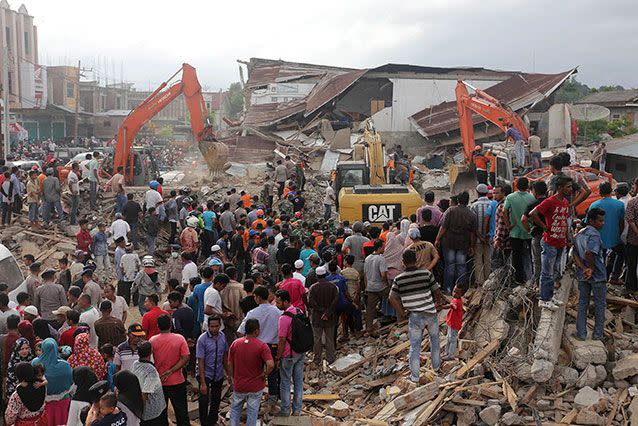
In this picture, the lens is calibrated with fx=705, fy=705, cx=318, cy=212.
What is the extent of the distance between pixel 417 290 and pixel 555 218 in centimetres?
190

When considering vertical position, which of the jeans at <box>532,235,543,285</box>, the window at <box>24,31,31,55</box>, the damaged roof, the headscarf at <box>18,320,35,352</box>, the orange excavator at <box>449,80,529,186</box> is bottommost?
the headscarf at <box>18,320,35,352</box>

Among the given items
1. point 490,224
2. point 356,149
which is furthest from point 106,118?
point 490,224

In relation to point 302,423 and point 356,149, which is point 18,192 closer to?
point 356,149

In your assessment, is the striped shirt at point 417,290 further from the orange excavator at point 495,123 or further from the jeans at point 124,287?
the orange excavator at point 495,123

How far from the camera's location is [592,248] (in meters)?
8.30

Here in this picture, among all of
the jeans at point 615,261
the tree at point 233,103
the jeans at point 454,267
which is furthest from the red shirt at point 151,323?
the tree at point 233,103

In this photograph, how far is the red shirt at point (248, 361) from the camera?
8062 millimetres

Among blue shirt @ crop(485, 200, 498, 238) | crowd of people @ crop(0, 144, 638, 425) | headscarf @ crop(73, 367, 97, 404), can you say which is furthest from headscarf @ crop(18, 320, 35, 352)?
blue shirt @ crop(485, 200, 498, 238)

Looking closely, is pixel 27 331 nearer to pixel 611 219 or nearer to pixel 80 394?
pixel 80 394

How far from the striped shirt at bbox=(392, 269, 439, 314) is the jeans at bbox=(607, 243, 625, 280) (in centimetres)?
316

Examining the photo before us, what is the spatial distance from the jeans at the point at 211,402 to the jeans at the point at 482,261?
4.50m

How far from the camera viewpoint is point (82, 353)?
8211 millimetres

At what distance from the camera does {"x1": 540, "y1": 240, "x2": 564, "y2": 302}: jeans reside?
875cm

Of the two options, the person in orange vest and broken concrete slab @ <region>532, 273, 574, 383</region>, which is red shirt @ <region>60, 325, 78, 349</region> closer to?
broken concrete slab @ <region>532, 273, 574, 383</region>
